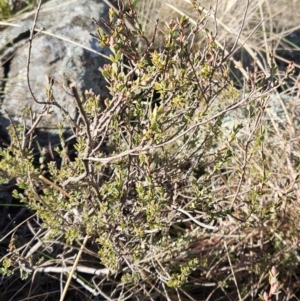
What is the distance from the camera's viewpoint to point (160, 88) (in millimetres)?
1268

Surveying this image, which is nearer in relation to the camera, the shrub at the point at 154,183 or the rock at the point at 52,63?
the shrub at the point at 154,183

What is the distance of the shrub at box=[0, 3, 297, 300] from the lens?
1.29 metres

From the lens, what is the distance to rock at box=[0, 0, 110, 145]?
2.15 m

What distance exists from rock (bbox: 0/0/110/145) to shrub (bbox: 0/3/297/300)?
0.88ft

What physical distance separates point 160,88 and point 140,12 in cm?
150

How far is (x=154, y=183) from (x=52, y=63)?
3.18 ft

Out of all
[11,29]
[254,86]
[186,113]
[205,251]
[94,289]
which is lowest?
[94,289]

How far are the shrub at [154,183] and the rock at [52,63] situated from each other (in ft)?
0.88

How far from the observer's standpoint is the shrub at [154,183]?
1291 millimetres

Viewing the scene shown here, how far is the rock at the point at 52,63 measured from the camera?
215 centimetres

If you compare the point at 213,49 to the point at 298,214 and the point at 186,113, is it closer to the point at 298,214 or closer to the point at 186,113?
the point at 186,113

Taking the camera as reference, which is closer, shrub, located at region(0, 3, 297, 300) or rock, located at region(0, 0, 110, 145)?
shrub, located at region(0, 3, 297, 300)

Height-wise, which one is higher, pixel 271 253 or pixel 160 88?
pixel 160 88

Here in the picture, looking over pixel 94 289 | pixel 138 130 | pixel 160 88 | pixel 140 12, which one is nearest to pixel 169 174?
pixel 138 130
